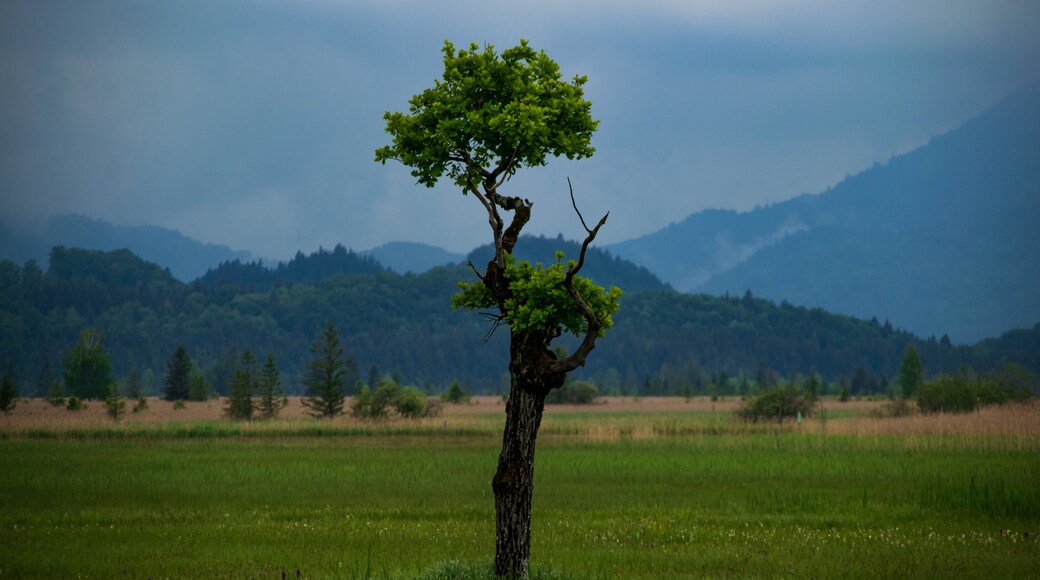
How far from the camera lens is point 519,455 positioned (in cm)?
1781

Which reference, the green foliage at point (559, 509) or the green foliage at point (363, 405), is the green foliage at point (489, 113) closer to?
the green foliage at point (559, 509)

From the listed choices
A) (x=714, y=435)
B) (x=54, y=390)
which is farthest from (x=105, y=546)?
(x=54, y=390)

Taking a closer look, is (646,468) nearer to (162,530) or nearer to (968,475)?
(968,475)

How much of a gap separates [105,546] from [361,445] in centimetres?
3262

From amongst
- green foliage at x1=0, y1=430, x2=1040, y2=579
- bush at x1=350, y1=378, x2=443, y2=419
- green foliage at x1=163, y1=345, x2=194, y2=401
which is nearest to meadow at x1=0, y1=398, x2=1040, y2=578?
green foliage at x1=0, y1=430, x2=1040, y2=579

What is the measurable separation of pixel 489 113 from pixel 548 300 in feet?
12.1

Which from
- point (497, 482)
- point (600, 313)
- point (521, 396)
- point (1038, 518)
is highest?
point (600, 313)

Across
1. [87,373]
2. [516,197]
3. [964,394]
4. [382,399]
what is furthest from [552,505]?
[87,373]

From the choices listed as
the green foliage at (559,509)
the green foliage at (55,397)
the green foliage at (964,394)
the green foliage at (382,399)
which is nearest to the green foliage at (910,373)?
the green foliage at (964,394)

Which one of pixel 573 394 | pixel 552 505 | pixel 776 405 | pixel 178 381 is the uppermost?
pixel 178 381

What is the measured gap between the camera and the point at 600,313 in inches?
720

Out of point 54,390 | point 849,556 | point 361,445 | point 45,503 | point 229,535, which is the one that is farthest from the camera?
point 54,390

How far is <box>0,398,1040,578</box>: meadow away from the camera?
2233 cm

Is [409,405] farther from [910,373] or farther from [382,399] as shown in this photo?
[910,373]
